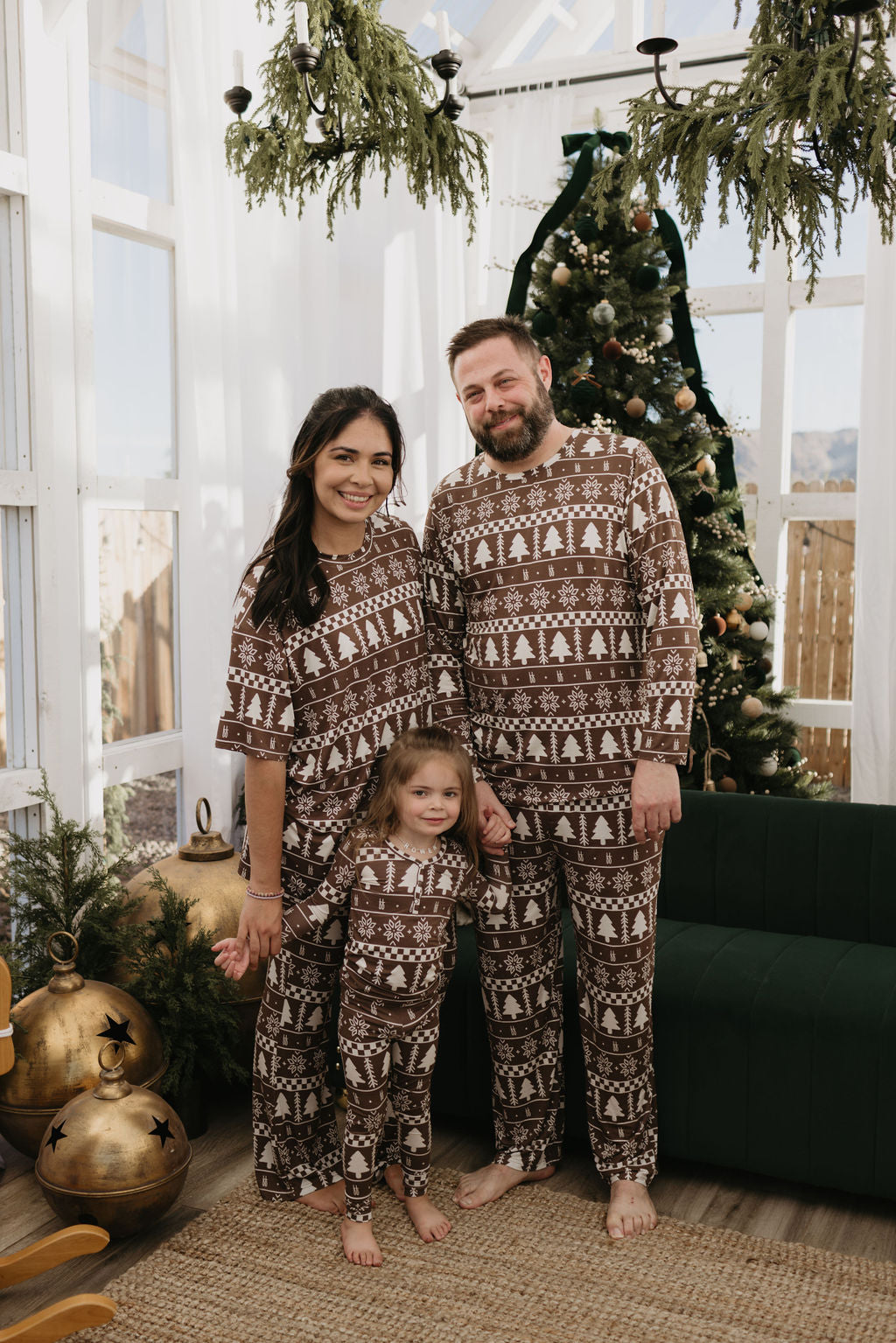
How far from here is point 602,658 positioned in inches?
80.3

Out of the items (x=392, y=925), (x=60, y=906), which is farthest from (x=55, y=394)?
(x=392, y=925)

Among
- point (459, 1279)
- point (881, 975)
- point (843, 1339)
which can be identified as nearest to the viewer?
point (843, 1339)

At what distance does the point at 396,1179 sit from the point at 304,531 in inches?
49.1

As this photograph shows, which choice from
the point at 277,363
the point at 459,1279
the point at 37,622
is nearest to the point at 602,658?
the point at 459,1279

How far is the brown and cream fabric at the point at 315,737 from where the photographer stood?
199cm

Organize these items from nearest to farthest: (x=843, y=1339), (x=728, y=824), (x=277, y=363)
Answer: (x=843, y=1339) → (x=728, y=824) → (x=277, y=363)

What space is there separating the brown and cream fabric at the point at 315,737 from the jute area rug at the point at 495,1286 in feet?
A: 0.57

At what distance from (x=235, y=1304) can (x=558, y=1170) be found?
28.9 inches

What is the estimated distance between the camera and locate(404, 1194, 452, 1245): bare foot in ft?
6.92

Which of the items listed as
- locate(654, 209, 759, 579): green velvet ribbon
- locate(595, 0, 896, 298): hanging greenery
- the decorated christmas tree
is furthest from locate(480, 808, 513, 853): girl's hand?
locate(654, 209, 759, 579): green velvet ribbon

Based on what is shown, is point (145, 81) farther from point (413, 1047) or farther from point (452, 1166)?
point (452, 1166)

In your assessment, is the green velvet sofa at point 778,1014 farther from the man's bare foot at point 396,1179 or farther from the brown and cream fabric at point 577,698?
the man's bare foot at point 396,1179

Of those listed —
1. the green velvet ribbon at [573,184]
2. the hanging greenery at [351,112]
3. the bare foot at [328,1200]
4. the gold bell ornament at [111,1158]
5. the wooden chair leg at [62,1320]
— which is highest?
the green velvet ribbon at [573,184]

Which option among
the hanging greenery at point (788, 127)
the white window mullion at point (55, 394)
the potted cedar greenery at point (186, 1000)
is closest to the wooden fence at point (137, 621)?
the white window mullion at point (55, 394)
